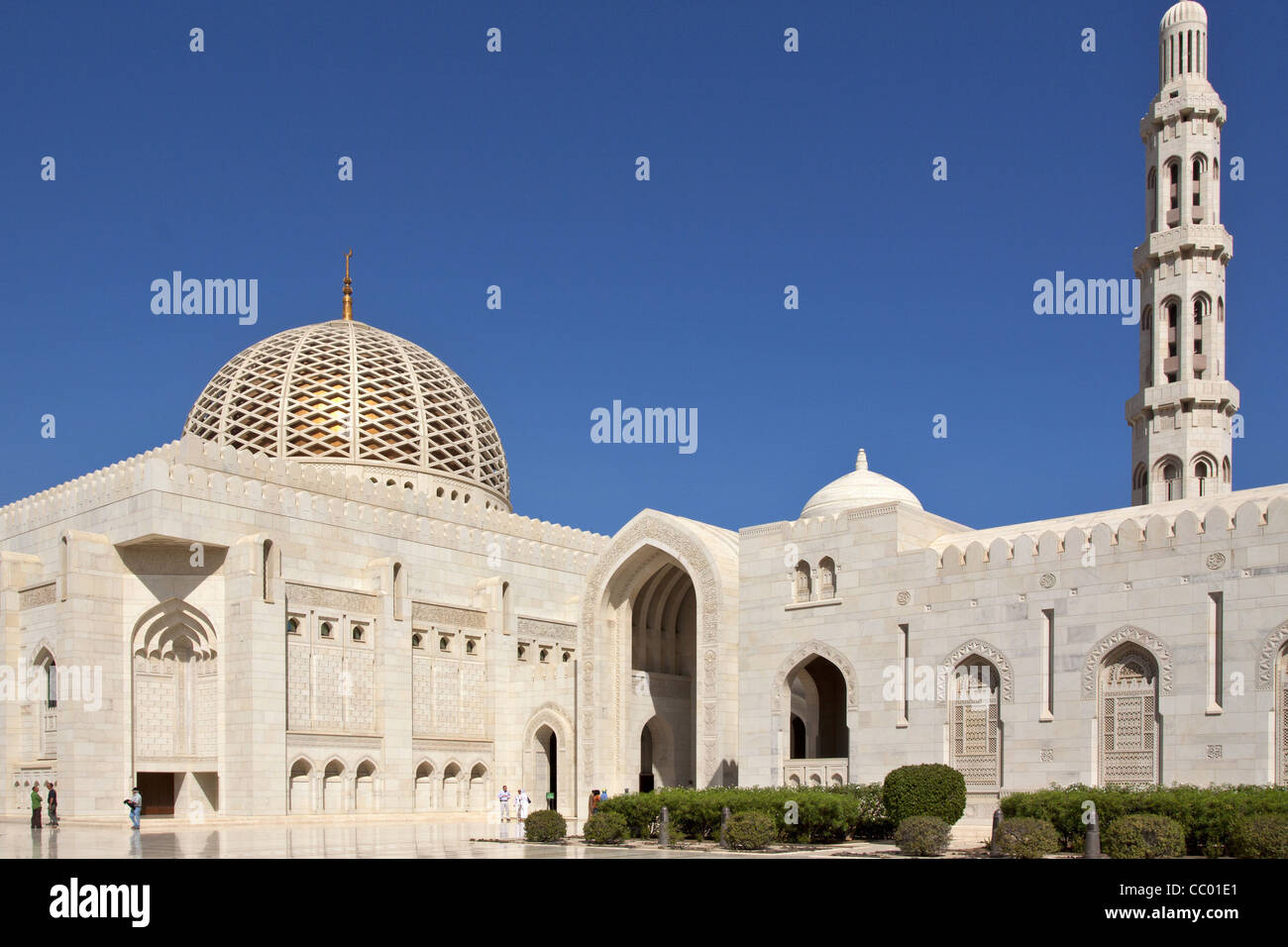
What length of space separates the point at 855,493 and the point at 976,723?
7.97m

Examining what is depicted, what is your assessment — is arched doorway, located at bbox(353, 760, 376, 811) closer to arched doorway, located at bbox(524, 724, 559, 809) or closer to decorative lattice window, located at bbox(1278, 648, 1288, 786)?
arched doorway, located at bbox(524, 724, 559, 809)

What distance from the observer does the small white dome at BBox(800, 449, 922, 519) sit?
28859mm

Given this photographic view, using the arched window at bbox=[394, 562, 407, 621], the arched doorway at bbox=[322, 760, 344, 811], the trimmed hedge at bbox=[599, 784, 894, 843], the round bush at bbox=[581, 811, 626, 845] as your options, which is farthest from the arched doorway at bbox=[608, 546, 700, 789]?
the round bush at bbox=[581, 811, 626, 845]

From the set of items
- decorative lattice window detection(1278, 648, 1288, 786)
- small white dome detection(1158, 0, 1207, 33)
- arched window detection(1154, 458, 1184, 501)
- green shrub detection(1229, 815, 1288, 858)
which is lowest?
green shrub detection(1229, 815, 1288, 858)

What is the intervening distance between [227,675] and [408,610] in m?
4.43

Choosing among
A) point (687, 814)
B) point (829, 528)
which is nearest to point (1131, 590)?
point (829, 528)

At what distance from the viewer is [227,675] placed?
83.4ft

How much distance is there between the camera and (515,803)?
29812 millimetres

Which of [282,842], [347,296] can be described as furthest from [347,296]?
[282,842]

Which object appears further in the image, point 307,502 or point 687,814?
point 307,502

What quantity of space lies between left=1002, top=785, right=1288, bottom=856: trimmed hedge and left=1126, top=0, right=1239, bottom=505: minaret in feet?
38.8

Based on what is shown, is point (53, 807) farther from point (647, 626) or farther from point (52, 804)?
point (647, 626)
